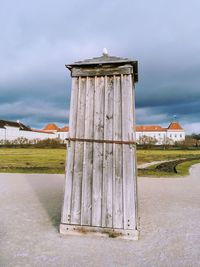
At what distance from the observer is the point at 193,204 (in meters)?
7.62

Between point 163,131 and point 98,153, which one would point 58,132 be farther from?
point 98,153

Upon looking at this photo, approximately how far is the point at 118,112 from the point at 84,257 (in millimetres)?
2516

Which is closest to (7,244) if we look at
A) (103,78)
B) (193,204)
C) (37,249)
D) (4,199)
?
(37,249)

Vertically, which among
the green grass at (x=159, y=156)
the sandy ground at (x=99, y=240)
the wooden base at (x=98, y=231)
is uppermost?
the green grass at (x=159, y=156)

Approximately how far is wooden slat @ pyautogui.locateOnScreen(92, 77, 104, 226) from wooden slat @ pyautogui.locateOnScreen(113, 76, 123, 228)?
253 mm

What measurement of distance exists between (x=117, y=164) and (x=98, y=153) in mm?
409

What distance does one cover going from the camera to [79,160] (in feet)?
16.6

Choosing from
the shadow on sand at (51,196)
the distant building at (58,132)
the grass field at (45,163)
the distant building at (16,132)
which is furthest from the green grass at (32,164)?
the distant building at (58,132)

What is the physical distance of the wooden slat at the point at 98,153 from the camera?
4.86 metres

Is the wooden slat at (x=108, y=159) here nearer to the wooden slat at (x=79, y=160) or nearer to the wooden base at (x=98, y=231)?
the wooden base at (x=98, y=231)

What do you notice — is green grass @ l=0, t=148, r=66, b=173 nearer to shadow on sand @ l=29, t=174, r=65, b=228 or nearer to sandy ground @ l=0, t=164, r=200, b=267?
shadow on sand @ l=29, t=174, r=65, b=228

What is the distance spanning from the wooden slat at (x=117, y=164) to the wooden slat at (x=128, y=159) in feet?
0.23

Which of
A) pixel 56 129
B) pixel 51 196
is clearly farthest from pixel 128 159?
pixel 56 129

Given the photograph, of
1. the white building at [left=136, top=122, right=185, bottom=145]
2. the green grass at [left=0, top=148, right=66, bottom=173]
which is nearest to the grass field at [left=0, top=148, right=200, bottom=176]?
the green grass at [left=0, top=148, right=66, bottom=173]
